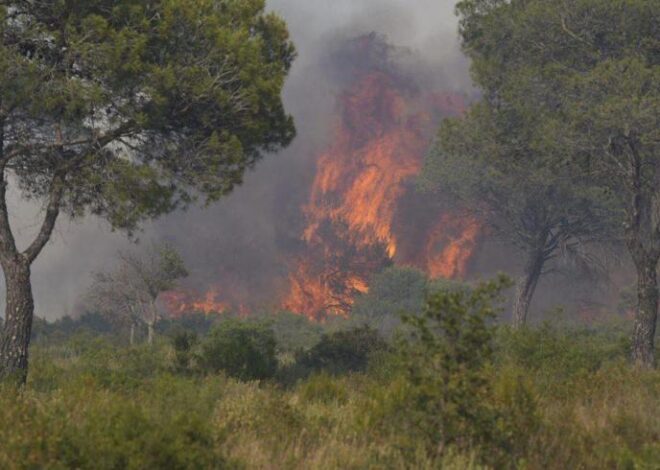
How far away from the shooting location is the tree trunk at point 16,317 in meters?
13.3

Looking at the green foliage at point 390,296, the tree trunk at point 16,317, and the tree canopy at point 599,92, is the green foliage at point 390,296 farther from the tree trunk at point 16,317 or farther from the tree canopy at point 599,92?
the tree trunk at point 16,317

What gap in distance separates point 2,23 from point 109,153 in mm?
3369

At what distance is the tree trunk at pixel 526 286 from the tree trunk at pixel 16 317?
89.9 feet

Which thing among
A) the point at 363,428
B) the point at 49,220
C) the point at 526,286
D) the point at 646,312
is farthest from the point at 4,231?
the point at 526,286

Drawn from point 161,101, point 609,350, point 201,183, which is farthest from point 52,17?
point 609,350

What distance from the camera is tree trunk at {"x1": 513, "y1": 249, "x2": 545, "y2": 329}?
35844mm

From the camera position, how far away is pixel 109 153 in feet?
48.2

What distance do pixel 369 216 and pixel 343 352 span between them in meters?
66.4

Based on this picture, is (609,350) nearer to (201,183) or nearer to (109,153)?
(201,183)

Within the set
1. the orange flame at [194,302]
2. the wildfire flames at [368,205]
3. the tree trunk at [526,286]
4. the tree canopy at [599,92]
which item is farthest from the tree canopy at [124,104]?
the orange flame at [194,302]

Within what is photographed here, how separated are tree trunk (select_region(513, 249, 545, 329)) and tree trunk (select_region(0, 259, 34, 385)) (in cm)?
2739

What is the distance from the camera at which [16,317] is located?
44.4 ft

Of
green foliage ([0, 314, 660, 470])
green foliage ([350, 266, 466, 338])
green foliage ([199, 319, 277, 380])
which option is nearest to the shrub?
green foliage ([199, 319, 277, 380])

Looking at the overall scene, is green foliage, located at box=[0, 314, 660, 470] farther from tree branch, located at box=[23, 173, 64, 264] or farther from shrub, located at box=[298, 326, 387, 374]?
shrub, located at box=[298, 326, 387, 374]
